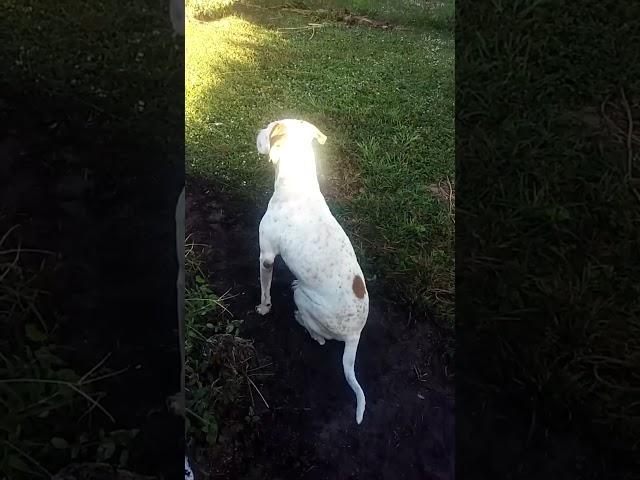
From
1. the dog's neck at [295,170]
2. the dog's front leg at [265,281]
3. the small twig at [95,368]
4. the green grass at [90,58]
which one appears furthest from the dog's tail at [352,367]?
the green grass at [90,58]

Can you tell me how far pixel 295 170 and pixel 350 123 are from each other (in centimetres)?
18

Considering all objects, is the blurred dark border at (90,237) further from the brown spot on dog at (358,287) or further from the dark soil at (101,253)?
the brown spot on dog at (358,287)

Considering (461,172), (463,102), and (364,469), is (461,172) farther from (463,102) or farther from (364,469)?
(364,469)

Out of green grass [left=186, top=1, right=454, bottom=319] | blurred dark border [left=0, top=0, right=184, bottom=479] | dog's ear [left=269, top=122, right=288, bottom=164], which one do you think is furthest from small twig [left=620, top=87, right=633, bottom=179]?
blurred dark border [left=0, top=0, right=184, bottom=479]

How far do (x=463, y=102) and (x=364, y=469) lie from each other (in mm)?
964

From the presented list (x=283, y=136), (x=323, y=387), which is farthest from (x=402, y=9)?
(x=323, y=387)

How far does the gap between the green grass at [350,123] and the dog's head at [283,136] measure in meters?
0.02

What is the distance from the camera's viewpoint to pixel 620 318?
1.57 meters

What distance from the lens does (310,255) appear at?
1437mm

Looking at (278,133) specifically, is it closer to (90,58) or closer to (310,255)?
(310,255)

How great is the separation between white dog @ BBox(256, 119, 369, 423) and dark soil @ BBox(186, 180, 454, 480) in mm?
22

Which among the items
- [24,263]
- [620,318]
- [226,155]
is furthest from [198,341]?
[620,318]

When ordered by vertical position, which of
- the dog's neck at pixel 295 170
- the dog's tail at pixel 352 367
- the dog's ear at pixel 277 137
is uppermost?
the dog's ear at pixel 277 137

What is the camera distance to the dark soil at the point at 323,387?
4.55 feet
